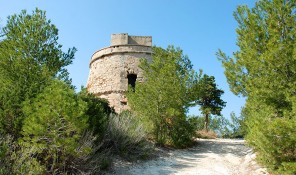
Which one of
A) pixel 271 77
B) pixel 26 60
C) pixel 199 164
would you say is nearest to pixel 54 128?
pixel 26 60

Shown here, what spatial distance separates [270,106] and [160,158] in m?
3.60

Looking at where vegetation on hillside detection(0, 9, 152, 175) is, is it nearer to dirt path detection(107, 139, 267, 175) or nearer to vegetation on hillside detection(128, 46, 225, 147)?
dirt path detection(107, 139, 267, 175)

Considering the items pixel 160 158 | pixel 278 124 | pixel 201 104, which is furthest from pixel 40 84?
pixel 201 104

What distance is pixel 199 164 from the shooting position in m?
7.98

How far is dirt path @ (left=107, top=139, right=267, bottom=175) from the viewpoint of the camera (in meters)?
7.04

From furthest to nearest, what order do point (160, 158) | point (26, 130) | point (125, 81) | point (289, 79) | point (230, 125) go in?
point (230, 125) → point (125, 81) → point (160, 158) → point (289, 79) → point (26, 130)

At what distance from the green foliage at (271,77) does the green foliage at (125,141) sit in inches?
125

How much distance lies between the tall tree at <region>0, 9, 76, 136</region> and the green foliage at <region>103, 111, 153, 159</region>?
2018 mm

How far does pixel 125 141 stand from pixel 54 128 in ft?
9.40

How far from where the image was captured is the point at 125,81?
15.6 meters

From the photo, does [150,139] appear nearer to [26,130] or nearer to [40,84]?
[40,84]

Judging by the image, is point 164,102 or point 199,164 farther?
point 164,102

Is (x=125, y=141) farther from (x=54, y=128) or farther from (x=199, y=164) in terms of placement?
(x=54, y=128)

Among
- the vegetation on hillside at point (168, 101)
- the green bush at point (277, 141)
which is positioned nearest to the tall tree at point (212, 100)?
the vegetation on hillside at point (168, 101)
